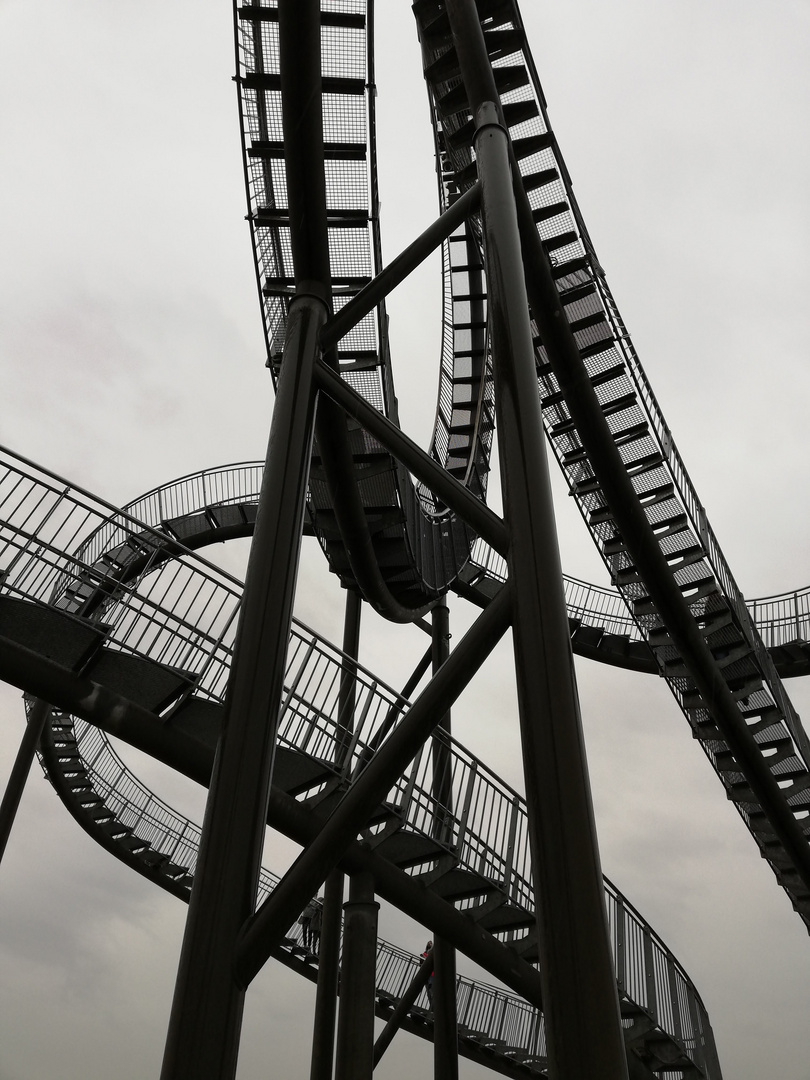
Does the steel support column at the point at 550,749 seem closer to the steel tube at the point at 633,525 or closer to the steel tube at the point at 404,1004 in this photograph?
the steel tube at the point at 633,525

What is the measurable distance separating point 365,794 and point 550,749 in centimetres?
73

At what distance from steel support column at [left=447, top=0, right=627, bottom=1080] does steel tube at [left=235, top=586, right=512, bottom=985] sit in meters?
0.18

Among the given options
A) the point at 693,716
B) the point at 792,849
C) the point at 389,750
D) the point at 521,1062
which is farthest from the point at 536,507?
the point at 521,1062

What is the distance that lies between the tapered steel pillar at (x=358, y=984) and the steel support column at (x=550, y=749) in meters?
4.09

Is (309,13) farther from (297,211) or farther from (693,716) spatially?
(693,716)

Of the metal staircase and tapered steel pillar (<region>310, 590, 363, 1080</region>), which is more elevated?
the metal staircase

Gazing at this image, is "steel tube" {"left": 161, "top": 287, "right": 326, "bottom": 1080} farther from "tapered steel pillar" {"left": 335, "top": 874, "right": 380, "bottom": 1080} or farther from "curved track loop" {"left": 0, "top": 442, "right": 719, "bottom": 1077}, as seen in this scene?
"tapered steel pillar" {"left": 335, "top": 874, "right": 380, "bottom": 1080}

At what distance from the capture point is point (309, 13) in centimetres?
459

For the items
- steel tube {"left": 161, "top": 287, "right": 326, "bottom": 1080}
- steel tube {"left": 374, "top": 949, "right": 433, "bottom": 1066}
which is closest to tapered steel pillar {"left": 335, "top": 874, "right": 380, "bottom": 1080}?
steel tube {"left": 374, "top": 949, "right": 433, "bottom": 1066}

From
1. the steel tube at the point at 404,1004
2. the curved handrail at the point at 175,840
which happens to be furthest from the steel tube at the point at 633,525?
the curved handrail at the point at 175,840

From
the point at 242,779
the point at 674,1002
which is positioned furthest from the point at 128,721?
the point at 674,1002

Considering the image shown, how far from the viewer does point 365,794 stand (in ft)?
10.6

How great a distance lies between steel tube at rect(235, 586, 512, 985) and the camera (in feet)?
9.75

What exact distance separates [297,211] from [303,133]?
42 centimetres
